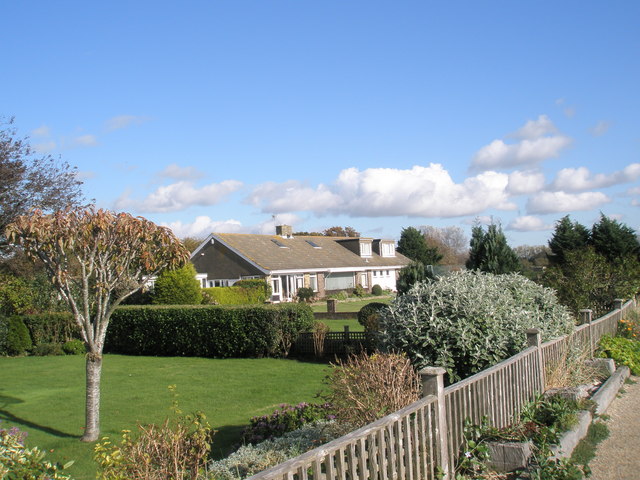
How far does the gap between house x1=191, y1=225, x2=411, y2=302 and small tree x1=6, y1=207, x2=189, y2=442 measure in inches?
1162

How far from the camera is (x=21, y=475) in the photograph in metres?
4.56

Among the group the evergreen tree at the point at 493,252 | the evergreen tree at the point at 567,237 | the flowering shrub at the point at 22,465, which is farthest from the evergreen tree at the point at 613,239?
the flowering shrub at the point at 22,465

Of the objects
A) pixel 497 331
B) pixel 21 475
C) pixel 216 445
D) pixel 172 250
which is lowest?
pixel 216 445

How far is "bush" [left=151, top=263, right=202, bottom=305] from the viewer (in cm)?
2908

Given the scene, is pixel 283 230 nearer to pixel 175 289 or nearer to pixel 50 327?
pixel 175 289

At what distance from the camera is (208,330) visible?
18.9 m

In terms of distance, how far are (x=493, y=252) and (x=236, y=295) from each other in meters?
20.9

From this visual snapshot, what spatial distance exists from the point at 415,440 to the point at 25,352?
21.1 m

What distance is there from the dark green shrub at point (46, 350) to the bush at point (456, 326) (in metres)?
17.0

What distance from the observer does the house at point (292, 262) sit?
134ft

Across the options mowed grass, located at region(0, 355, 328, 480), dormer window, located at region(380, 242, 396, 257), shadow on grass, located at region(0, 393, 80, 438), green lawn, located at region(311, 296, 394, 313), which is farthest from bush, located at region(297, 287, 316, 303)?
shadow on grass, located at region(0, 393, 80, 438)

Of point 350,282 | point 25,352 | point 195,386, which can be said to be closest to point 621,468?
point 195,386

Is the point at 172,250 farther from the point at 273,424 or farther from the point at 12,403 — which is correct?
the point at 12,403

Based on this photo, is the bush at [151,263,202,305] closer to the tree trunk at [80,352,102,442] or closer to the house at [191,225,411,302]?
the house at [191,225,411,302]
